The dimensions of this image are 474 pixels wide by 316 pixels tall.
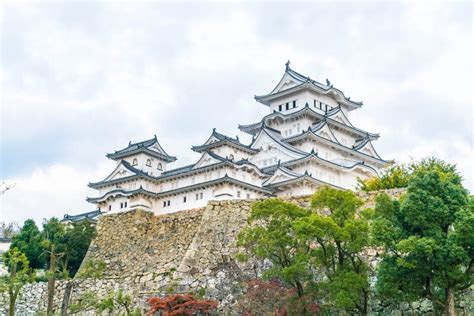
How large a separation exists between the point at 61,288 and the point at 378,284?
51.3 feet

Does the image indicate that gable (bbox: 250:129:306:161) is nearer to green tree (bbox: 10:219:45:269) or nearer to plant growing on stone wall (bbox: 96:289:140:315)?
green tree (bbox: 10:219:45:269)

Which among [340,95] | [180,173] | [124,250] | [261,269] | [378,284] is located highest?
[340,95]

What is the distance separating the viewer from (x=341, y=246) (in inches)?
718

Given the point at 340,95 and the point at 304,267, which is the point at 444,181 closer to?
the point at 304,267

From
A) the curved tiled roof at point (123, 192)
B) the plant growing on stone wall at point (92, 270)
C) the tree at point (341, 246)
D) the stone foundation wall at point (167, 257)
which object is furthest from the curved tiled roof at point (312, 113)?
the tree at point (341, 246)

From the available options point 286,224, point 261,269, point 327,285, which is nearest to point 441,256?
point 327,285

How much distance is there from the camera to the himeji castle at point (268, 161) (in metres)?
38.0

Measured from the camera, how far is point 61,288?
27.8 metres

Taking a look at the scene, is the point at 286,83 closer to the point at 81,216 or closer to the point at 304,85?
the point at 304,85

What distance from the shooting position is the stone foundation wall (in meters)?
22.9

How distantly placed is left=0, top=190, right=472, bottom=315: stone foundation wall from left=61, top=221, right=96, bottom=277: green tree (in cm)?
60

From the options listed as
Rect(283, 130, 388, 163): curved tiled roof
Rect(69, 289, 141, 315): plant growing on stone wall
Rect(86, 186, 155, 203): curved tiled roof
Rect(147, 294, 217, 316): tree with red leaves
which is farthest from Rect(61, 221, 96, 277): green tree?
Rect(283, 130, 388, 163): curved tiled roof

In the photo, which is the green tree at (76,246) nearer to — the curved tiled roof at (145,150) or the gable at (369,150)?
the curved tiled roof at (145,150)

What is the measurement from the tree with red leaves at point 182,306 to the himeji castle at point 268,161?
A: 1611cm
